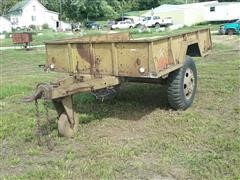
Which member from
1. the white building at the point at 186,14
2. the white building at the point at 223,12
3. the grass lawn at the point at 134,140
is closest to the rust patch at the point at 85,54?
the grass lawn at the point at 134,140

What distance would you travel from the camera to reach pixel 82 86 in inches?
244

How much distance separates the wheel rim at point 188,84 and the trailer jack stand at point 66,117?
2244mm

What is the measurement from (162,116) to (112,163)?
215 centimetres

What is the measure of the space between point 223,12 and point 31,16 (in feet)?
131

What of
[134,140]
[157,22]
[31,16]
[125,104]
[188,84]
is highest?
[31,16]

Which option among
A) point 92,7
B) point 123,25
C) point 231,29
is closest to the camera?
point 231,29

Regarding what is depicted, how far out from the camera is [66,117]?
6.36 metres

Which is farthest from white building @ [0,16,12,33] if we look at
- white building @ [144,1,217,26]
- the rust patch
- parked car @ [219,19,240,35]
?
the rust patch

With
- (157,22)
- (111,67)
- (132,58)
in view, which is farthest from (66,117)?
(157,22)

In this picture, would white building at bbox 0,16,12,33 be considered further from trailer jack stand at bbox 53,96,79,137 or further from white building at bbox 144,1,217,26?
trailer jack stand at bbox 53,96,79,137

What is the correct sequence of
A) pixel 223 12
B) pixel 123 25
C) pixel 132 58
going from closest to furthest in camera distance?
pixel 132 58, pixel 223 12, pixel 123 25

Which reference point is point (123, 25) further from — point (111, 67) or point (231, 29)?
point (111, 67)

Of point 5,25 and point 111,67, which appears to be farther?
point 5,25

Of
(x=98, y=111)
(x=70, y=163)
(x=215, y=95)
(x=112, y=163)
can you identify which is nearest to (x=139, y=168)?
(x=112, y=163)
